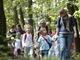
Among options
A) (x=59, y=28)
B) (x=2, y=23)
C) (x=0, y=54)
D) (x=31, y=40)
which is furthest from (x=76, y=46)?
(x=0, y=54)

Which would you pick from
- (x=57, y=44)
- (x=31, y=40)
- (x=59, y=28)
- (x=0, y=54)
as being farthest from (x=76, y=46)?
(x=0, y=54)

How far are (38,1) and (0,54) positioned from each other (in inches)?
491

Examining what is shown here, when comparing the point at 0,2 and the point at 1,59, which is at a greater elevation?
the point at 0,2

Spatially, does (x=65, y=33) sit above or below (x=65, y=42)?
above

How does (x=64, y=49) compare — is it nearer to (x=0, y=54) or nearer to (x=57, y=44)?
(x=57, y=44)

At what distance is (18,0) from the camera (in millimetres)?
14109

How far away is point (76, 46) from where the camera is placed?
13523 mm

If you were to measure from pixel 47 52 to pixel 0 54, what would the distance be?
4461 mm

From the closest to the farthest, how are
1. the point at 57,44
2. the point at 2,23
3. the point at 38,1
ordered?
the point at 2,23 → the point at 57,44 → the point at 38,1

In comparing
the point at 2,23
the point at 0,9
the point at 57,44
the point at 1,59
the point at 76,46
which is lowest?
the point at 76,46

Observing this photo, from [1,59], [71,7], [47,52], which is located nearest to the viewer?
[1,59]

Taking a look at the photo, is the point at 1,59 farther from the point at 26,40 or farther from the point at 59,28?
the point at 26,40

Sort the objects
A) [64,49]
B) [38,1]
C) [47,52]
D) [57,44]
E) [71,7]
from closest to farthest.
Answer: [64,49] < [47,52] < [57,44] < [71,7] < [38,1]

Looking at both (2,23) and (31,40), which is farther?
(31,40)
